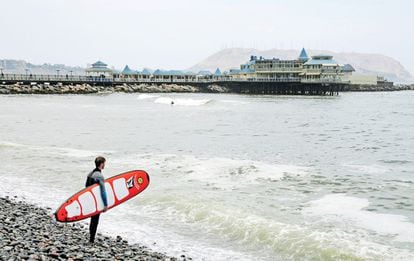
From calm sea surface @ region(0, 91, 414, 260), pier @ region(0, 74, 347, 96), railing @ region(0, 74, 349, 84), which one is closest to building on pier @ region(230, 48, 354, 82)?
railing @ region(0, 74, 349, 84)

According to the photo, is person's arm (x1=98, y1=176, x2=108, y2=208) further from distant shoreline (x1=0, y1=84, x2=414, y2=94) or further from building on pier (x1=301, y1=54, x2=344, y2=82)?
building on pier (x1=301, y1=54, x2=344, y2=82)

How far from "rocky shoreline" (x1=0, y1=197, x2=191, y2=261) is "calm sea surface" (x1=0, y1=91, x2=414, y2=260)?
834mm

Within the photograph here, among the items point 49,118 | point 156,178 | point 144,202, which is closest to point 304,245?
point 144,202

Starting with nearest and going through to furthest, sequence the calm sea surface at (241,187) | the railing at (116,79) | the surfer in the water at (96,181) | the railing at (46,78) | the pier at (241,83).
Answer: the surfer in the water at (96,181)
the calm sea surface at (241,187)
the railing at (46,78)
the railing at (116,79)
the pier at (241,83)

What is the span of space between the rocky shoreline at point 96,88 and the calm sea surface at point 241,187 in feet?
171

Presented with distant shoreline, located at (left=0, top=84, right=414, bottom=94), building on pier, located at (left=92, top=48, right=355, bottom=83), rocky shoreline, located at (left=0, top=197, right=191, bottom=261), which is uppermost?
building on pier, located at (left=92, top=48, right=355, bottom=83)

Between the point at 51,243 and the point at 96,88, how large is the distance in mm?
85906

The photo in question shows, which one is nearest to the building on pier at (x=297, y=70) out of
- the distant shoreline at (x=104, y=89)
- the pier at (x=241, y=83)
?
the pier at (x=241, y=83)

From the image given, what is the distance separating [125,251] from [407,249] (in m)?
5.80

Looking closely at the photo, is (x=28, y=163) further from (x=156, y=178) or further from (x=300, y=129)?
(x=300, y=129)

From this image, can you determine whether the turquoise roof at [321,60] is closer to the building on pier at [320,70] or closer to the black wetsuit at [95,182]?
the building on pier at [320,70]

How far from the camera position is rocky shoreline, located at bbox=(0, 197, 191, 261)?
7.09m

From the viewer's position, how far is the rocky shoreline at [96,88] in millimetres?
78438

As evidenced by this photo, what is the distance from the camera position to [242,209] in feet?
39.8
